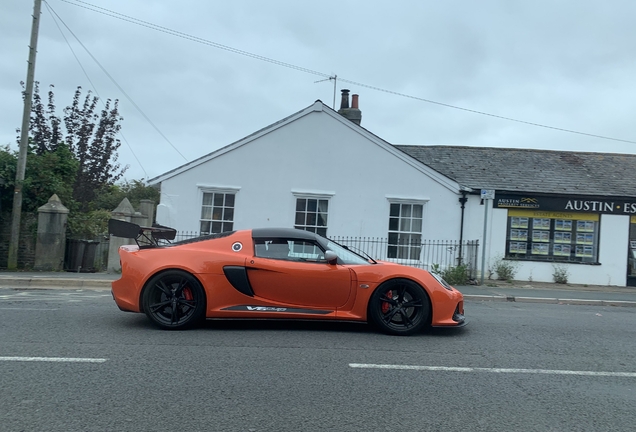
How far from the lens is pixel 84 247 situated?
13758mm

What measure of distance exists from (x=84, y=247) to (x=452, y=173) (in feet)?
35.6

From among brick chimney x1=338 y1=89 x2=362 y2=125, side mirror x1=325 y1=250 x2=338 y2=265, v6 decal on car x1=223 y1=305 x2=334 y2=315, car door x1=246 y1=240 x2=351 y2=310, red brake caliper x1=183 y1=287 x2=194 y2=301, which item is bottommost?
v6 decal on car x1=223 y1=305 x2=334 y2=315

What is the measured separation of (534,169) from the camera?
1695cm

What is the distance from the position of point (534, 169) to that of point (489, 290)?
20.7ft

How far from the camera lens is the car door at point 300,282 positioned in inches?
245

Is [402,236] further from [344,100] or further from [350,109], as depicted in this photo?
[344,100]

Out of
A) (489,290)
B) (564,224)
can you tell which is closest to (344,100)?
(564,224)

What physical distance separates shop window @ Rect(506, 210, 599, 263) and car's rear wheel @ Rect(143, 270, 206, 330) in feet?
37.9

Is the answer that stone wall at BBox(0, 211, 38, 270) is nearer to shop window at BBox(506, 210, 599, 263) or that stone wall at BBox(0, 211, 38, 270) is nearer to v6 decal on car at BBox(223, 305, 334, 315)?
v6 decal on car at BBox(223, 305, 334, 315)

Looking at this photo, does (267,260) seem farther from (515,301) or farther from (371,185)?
(371,185)

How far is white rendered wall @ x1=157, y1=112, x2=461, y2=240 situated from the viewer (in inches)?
604

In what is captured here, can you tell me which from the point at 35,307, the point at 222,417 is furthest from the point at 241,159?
the point at 222,417

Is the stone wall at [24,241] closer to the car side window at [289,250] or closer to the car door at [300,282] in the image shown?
the car side window at [289,250]

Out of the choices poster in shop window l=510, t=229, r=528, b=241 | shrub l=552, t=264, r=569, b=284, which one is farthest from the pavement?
poster in shop window l=510, t=229, r=528, b=241
